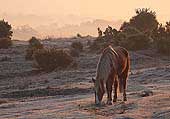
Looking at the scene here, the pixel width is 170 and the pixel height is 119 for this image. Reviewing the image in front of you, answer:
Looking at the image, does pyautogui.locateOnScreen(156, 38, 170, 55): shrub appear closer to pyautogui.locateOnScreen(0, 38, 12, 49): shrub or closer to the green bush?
the green bush

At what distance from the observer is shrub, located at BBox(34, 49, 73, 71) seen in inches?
1490

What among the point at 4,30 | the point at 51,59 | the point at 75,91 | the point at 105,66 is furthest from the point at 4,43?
the point at 105,66

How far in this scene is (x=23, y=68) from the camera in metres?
37.9

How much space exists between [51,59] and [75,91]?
13704mm

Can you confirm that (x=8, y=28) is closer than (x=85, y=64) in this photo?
No

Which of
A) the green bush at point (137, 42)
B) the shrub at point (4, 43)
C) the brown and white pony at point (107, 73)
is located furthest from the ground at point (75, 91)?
the green bush at point (137, 42)

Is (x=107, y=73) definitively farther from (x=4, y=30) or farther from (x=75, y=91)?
(x=4, y=30)

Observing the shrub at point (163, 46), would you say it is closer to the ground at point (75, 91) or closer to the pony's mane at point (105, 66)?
the ground at point (75, 91)

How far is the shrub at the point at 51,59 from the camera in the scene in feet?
124

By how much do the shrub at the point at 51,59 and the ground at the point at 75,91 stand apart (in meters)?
0.84

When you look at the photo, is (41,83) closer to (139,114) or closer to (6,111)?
(6,111)

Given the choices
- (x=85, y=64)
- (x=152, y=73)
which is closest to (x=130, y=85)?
(x=152, y=73)

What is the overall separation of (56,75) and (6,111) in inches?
598

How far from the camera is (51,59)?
3822cm
